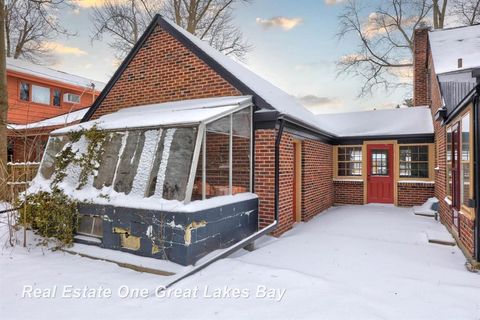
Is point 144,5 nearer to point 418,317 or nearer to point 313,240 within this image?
point 313,240

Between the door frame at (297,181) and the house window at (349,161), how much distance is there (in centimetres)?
417

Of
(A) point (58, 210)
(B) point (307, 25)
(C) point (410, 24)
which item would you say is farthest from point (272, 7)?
(C) point (410, 24)

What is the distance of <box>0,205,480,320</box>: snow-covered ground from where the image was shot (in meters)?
3.59

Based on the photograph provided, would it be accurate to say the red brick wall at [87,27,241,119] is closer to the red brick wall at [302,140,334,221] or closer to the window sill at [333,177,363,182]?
the red brick wall at [302,140,334,221]

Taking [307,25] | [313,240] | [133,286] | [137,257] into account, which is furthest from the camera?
[307,25]

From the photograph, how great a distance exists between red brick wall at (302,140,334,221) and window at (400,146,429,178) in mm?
2687

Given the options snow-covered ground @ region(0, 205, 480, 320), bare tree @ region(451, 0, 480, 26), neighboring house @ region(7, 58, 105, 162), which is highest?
bare tree @ region(451, 0, 480, 26)

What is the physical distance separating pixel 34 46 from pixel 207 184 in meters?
25.1

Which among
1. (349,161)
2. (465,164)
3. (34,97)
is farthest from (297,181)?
(34,97)

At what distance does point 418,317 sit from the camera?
3434 mm

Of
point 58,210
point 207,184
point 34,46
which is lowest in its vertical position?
point 58,210

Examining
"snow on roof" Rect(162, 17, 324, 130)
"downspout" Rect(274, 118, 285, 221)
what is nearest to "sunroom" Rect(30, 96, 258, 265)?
"downspout" Rect(274, 118, 285, 221)

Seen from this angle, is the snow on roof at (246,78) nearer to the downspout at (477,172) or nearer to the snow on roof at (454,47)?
the downspout at (477,172)

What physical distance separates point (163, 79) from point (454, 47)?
9862mm
